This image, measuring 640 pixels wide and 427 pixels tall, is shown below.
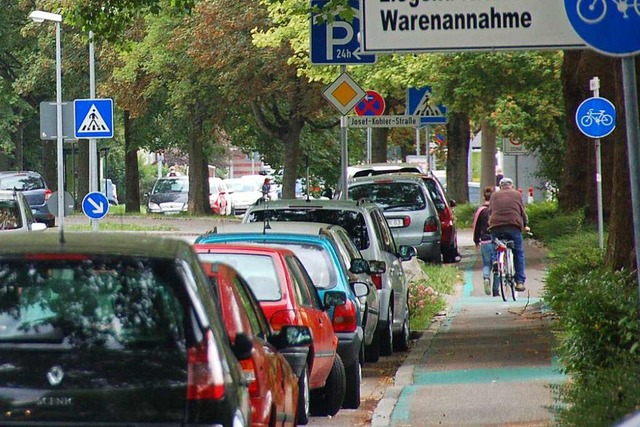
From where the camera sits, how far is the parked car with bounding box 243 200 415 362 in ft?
50.4

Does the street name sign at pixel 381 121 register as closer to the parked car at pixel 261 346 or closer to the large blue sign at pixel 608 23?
the parked car at pixel 261 346

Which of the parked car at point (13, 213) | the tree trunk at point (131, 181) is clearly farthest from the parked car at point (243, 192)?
the parked car at point (13, 213)

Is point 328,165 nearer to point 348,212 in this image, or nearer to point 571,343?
point 348,212

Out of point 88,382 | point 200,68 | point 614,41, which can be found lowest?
point 88,382

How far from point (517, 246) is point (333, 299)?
10.8m

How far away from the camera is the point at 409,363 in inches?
584

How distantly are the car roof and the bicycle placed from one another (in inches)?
609

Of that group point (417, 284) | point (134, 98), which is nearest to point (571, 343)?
point (417, 284)

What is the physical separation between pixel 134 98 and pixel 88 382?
45.0 m

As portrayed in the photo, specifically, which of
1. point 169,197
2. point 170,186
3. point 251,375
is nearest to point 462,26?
point 251,375

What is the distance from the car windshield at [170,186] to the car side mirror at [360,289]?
55262 mm

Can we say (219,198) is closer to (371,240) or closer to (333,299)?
(371,240)

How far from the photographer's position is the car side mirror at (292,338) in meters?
8.24

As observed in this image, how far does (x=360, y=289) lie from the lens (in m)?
13.5
